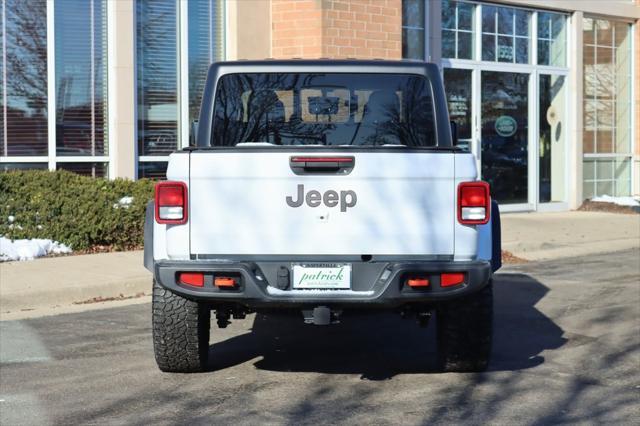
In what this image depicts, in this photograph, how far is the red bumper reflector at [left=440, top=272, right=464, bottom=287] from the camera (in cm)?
635

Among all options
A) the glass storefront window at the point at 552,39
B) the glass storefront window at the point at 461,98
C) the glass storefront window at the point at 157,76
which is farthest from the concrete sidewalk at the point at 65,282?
the glass storefront window at the point at 552,39

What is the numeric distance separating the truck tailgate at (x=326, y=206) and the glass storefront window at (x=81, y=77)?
28.8 ft

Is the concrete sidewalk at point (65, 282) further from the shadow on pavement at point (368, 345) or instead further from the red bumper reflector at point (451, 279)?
the red bumper reflector at point (451, 279)

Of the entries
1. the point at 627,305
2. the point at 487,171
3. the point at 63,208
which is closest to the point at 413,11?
the point at 487,171

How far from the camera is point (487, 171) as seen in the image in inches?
772

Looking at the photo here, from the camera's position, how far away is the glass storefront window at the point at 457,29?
18.8 meters

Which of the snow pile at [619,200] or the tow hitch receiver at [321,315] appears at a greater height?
the snow pile at [619,200]

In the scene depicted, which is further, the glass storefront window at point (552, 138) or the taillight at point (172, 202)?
the glass storefront window at point (552, 138)

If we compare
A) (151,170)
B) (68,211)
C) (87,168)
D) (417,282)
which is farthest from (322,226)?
(151,170)

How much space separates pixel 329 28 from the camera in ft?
52.7

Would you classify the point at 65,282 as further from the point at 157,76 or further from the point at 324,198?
the point at 157,76

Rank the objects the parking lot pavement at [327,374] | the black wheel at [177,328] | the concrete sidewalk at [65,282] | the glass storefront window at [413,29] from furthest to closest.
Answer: the glass storefront window at [413,29] < the concrete sidewalk at [65,282] < the black wheel at [177,328] < the parking lot pavement at [327,374]

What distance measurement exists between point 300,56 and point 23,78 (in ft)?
13.6

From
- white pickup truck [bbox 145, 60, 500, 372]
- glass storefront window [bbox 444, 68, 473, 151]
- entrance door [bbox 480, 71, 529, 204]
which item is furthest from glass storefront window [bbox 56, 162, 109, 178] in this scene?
white pickup truck [bbox 145, 60, 500, 372]
